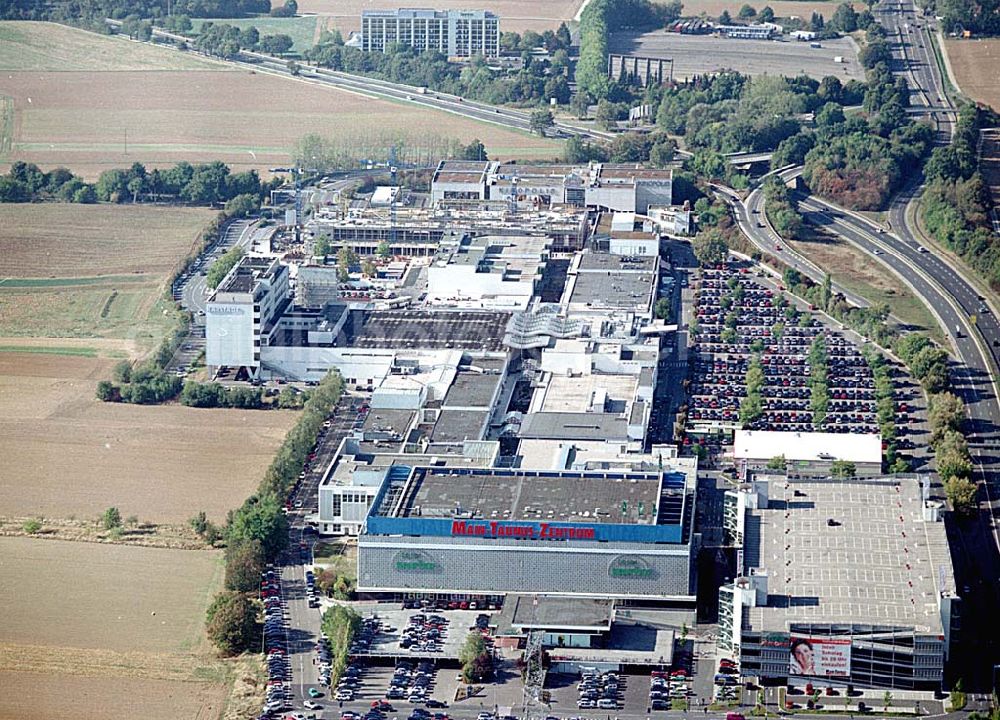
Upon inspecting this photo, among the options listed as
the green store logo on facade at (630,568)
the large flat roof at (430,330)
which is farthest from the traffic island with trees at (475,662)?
the large flat roof at (430,330)

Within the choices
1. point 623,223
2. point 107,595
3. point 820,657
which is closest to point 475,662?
point 820,657

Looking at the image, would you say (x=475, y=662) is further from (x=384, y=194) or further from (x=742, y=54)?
(x=742, y=54)

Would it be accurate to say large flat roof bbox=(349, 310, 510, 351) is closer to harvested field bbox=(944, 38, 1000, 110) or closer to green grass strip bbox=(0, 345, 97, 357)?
green grass strip bbox=(0, 345, 97, 357)

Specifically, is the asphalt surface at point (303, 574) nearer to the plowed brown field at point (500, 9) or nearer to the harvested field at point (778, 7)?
the plowed brown field at point (500, 9)

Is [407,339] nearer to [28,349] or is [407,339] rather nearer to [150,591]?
[28,349]

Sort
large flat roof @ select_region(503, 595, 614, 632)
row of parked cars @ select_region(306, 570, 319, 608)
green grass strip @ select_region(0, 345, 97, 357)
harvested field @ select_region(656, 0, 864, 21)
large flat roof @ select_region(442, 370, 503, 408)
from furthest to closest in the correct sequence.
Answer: harvested field @ select_region(656, 0, 864, 21)
green grass strip @ select_region(0, 345, 97, 357)
large flat roof @ select_region(442, 370, 503, 408)
row of parked cars @ select_region(306, 570, 319, 608)
large flat roof @ select_region(503, 595, 614, 632)

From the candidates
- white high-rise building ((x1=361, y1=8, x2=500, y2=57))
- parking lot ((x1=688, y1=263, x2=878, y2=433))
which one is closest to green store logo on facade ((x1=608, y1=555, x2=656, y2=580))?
parking lot ((x1=688, y1=263, x2=878, y2=433))
